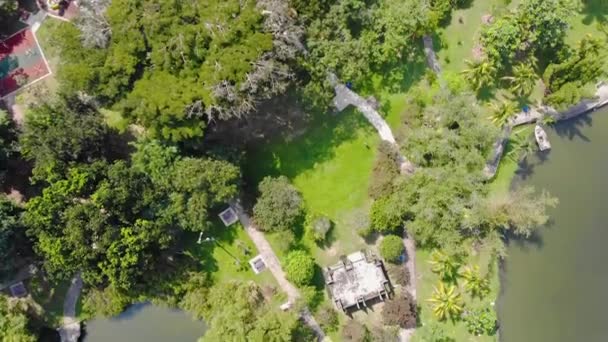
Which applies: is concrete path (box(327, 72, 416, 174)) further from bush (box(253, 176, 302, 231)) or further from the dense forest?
bush (box(253, 176, 302, 231))

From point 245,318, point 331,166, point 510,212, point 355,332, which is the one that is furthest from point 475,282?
point 245,318

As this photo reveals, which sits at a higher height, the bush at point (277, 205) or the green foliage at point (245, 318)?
the bush at point (277, 205)

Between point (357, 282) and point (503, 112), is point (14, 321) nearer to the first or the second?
point (357, 282)

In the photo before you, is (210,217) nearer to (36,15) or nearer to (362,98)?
(362,98)

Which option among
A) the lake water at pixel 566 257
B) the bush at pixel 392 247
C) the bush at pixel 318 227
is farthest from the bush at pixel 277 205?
A: the lake water at pixel 566 257

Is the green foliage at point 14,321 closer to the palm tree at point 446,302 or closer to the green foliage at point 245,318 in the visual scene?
the green foliage at point 245,318

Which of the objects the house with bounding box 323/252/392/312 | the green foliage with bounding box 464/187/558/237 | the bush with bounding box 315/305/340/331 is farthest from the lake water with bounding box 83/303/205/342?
the green foliage with bounding box 464/187/558/237
